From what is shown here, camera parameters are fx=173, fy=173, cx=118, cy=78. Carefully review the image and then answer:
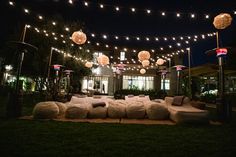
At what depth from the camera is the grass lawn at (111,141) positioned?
268 cm

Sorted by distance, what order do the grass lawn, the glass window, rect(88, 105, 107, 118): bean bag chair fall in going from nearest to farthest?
1. the grass lawn
2. rect(88, 105, 107, 118): bean bag chair
3. the glass window

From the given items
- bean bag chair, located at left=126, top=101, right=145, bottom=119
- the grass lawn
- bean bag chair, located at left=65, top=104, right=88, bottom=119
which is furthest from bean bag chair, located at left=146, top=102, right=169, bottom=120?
bean bag chair, located at left=65, top=104, right=88, bottom=119

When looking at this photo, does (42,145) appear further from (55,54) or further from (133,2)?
(55,54)

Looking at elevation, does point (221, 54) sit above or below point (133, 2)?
→ below

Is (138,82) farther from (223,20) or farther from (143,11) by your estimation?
(223,20)

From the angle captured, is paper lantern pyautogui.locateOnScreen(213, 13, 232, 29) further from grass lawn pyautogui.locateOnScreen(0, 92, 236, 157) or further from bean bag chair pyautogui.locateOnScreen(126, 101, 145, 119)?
bean bag chair pyautogui.locateOnScreen(126, 101, 145, 119)

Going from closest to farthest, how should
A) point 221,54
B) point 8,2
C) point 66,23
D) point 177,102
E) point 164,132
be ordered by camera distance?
point 164,132, point 8,2, point 221,54, point 177,102, point 66,23

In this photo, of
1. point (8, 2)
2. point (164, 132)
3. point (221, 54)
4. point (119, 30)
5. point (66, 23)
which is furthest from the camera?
point (66, 23)

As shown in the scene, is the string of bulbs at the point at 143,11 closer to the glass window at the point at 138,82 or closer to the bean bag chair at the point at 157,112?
the bean bag chair at the point at 157,112

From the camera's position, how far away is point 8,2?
5.16 metres

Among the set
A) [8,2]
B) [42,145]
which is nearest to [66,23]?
[8,2]

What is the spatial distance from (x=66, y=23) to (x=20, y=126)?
10524 mm

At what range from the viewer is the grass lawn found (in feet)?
8.79

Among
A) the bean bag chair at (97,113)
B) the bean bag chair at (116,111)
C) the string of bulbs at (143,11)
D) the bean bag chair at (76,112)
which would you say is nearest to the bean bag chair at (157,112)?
the bean bag chair at (116,111)
